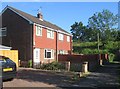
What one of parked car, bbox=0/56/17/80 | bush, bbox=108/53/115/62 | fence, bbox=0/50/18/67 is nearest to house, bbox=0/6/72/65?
fence, bbox=0/50/18/67

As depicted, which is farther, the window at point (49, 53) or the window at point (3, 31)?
the window at point (49, 53)

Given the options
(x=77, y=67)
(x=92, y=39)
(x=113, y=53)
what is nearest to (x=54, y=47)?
(x=77, y=67)

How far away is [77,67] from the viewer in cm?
2895

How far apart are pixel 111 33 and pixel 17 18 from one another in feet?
155

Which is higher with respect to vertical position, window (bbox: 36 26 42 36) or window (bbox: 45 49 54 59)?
window (bbox: 36 26 42 36)

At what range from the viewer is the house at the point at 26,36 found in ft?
109

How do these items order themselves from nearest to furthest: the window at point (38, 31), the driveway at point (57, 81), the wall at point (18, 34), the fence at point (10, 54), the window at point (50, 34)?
the driveway at point (57, 81), the fence at point (10, 54), the wall at point (18, 34), the window at point (38, 31), the window at point (50, 34)

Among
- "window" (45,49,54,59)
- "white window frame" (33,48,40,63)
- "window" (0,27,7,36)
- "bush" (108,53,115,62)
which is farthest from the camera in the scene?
"bush" (108,53,115,62)

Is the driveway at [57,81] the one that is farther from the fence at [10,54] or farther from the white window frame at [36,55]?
the white window frame at [36,55]

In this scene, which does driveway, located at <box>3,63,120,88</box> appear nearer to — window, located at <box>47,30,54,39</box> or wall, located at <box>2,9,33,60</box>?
wall, located at <box>2,9,33,60</box>

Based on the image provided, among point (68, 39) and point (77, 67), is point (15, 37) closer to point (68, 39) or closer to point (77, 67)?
point (77, 67)

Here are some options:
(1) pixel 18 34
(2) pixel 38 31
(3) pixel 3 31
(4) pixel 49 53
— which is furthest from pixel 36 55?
(3) pixel 3 31

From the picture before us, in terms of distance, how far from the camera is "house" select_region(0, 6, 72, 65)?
33.3 metres

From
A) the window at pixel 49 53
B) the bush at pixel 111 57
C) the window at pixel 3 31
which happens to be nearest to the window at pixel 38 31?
the window at pixel 49 53
